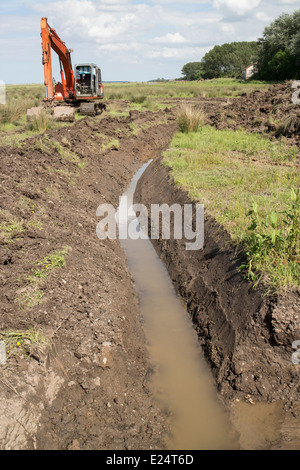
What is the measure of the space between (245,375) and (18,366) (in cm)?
247

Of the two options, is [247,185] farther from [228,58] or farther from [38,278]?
[228,58]

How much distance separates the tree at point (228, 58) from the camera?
8488 cm

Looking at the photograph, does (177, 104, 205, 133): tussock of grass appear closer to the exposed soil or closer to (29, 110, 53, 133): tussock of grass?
(29, 110, 53, 133): tussock of grass

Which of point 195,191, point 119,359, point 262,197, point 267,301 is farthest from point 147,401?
point 195,191

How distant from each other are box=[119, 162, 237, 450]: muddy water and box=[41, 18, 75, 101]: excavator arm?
13134 millimetres

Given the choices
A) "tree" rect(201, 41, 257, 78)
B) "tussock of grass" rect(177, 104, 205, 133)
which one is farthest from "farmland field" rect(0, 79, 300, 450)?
"tree" rect(201, 41, 257, 78)

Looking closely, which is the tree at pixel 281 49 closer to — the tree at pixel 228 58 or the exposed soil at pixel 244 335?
the tree at pixel 228 58

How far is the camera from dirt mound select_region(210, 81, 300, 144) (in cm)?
1295

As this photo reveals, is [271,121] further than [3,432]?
Yes

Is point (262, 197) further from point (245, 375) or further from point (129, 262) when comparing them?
point (245, 375)

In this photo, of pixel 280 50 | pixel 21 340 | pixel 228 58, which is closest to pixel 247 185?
pixel 21 340
